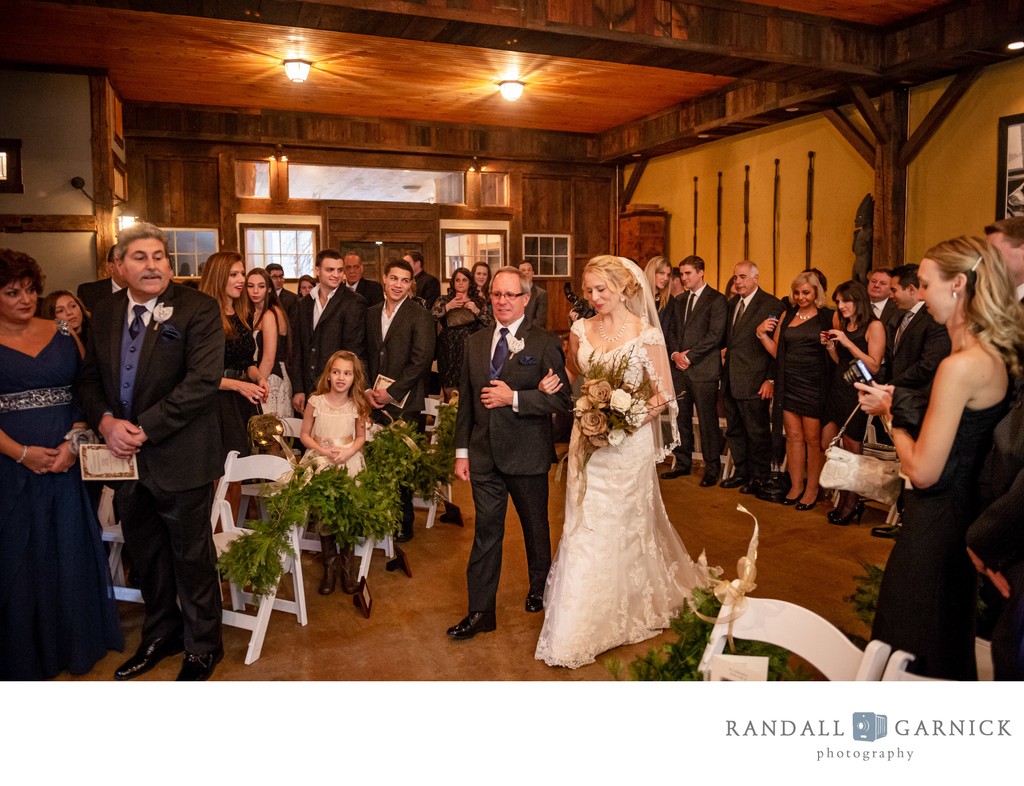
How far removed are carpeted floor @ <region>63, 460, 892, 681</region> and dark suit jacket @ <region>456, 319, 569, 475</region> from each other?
0.22 m

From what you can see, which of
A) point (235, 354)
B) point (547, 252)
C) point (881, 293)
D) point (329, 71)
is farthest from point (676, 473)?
point (547, 252)

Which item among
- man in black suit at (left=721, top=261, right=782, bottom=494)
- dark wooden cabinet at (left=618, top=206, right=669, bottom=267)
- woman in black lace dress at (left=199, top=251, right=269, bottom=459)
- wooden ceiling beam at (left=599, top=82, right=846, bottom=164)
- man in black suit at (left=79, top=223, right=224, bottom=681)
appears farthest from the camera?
dark wooden cabinet at (left=618, top=206, right=669, bottom=267)

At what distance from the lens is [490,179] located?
12.1 m

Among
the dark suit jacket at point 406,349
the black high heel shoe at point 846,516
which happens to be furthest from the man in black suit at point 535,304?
the black high heel shoe at point 846,516

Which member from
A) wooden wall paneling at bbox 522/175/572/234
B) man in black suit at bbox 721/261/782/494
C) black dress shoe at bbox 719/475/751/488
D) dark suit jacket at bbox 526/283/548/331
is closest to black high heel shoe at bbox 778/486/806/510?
man in black suit at bbox 721/261/782/494

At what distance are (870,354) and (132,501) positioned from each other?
4.35 meters

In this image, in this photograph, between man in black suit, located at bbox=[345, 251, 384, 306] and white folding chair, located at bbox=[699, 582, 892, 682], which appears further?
man in black suit, located at bbox=[345, 251, 384, 306]

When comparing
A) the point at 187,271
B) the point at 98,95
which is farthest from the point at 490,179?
the point at 98,95

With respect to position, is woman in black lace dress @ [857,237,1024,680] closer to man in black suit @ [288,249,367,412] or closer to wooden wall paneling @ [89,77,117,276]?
man in black suit @ [288,249,367,412]

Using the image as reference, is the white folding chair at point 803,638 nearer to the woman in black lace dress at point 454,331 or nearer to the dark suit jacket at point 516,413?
the dark suit jacket at point 516,413

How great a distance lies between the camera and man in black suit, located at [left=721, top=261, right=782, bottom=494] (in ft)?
19.8

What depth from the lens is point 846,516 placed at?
17.3 feet

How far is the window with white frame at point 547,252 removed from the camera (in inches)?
484

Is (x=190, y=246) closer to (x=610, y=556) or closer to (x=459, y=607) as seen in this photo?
(x=459, y=607)
